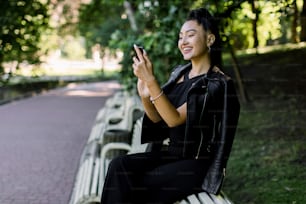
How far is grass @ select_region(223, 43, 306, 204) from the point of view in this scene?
3.48 meters

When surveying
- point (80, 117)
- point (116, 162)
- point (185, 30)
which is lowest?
point (80, 117)

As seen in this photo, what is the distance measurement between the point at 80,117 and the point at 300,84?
540 centimetres

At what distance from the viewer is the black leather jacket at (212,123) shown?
2.21 meters

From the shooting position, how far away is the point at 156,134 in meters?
2.62

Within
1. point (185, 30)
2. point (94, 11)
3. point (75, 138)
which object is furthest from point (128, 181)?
point (94, 11)

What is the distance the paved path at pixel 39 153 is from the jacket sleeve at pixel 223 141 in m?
2.02

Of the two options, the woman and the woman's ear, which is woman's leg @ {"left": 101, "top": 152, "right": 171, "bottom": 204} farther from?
the woman's ear

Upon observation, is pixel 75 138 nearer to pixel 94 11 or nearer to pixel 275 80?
pixel 275 80

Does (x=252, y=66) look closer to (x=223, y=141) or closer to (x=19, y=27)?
(x=19, y=27)

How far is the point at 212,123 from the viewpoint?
2.27m

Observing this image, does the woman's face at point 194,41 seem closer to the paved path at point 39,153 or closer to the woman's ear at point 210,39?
the woman's ear at point 210,39

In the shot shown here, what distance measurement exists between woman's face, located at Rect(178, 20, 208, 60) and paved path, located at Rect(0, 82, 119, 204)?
2.09m

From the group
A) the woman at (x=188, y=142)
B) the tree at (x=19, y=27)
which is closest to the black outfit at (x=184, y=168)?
the woman at (x=188, y=142)

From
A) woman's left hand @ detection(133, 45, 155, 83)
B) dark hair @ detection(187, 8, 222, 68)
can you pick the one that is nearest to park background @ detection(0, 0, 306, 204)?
dark hair @ detection(187, 8, 222, 68)
